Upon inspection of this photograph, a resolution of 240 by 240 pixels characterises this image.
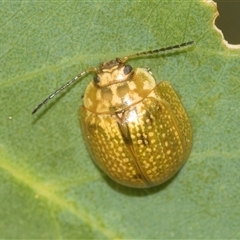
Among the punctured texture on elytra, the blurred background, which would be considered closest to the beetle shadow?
the punctured texture on elytra

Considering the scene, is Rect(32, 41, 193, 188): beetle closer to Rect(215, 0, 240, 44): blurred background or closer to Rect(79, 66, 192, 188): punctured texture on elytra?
Rect(79, 66, 192, 188): punctured texture on elytra

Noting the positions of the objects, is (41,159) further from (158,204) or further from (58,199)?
(158,204)

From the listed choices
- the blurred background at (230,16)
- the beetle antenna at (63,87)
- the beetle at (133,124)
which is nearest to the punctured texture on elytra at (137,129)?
the beetle at (133,124)

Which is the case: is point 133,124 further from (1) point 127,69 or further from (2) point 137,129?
(1) point 127,69

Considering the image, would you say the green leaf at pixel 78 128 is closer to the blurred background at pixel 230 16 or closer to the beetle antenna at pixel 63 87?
the beetle antenna at pixel 63 87

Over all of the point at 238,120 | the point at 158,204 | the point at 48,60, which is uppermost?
the point at 48,60

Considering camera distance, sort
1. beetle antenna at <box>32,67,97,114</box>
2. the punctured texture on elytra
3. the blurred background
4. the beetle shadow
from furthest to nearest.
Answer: the blurred background → the beetle shadow → beetle antenna at <box>32,67,97,114</box> → the punctured texture on elytra

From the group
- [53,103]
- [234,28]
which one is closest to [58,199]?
[53,103]
